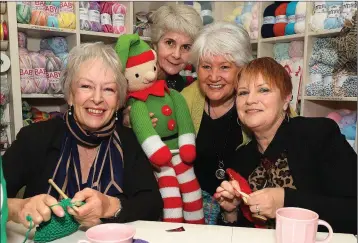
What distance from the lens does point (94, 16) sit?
246 cm

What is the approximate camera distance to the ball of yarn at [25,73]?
2193mm

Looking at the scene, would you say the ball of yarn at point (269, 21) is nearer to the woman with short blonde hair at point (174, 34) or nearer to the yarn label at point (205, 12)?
the yarn label at point (205, 12)

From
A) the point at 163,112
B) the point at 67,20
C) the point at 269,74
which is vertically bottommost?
the point at 163,112

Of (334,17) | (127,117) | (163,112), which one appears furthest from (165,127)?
(334,17)

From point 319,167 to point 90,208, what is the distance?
30.3 inches

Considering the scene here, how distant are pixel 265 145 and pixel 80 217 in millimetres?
710

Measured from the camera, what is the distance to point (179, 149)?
152 centimetres

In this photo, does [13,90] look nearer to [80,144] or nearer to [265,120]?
[80,144]

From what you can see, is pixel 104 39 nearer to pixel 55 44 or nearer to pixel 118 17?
pixel 118 17

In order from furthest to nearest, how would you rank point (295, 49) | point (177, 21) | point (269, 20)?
point (269, 20) < point (295, 49) < point (177, 21)

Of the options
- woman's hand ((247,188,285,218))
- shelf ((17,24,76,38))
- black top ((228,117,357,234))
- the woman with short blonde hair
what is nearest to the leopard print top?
black top ((228,117,357,234))

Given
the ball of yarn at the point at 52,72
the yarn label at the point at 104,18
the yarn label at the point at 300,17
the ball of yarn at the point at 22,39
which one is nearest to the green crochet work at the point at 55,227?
the ball of yarn at the point at 52,72

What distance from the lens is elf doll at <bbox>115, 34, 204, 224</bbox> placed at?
1412 millimetres

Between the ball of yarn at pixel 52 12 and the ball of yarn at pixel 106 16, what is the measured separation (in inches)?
13.0
